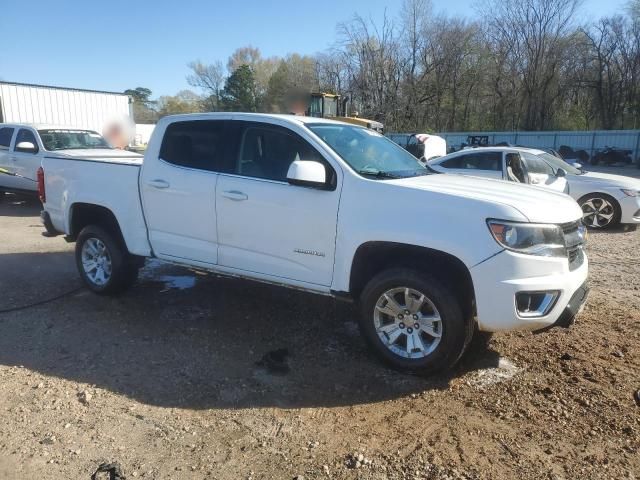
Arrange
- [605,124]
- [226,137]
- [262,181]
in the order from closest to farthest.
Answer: [262,181] < [226,137] < [605,124]

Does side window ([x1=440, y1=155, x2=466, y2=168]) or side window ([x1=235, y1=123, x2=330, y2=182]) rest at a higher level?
side window ([x1=235, y1=123, x2=330, y2=182])

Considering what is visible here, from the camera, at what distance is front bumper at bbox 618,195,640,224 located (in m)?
9.69

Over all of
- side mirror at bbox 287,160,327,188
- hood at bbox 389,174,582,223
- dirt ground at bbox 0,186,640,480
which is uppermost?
side mirror at bbox 287,160,327,188

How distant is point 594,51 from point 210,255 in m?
50.8

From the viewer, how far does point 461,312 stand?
11.9 feet

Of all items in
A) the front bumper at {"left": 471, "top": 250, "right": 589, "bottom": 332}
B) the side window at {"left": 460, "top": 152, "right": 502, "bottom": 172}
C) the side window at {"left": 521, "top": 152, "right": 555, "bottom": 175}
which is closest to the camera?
the front bumper at {"left": 471, "top": 250, "right": 589, "bottom": 332}

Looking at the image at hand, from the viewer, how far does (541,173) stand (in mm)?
10094

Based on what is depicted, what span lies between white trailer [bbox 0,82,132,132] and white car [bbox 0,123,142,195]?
18.6ft

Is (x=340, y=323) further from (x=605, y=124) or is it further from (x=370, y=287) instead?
(x=605, y=124)

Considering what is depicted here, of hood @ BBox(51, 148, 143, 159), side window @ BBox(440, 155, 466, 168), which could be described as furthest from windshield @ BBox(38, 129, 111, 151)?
side window @ BBox(440, 155, 466, 168)

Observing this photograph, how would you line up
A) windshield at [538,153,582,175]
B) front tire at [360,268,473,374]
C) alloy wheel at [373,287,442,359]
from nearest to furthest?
front tire at [360,268,473,374], alloy wheel at [373,287,442,359], windshield at [538,153,582,175]

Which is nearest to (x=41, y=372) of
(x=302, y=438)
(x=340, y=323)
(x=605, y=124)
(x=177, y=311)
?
(x=177, y=311)

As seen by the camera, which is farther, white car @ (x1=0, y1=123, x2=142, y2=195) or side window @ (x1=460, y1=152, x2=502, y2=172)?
white car @ (x1=0, y1=123, x2=142, y2=195)

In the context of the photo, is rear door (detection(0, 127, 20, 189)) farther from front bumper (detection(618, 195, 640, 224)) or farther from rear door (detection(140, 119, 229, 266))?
front bumper (detection(618, 195, 640, 224))
